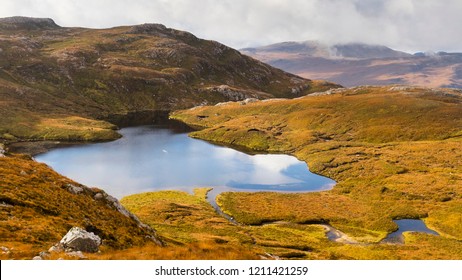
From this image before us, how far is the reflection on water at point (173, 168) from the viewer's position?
10594cm

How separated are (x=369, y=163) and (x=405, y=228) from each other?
160 feet

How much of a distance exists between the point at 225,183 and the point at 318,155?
47987mm

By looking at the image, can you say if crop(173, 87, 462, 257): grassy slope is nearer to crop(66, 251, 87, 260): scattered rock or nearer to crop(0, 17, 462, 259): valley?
crop(0, 17, 462, 259): valley

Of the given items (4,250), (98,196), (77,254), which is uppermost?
(4,250)

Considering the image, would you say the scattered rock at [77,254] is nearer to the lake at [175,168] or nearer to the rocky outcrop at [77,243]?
the rocky outcrop at [77,243]

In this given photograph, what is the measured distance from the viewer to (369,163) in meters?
123

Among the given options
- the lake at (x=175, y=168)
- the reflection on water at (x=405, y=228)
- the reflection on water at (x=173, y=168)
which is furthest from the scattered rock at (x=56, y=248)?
the reflection on water at (x=173, y=168)

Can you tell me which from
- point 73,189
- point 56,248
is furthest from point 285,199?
point 56,248

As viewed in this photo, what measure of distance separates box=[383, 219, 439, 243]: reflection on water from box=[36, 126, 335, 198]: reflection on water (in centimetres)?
2957

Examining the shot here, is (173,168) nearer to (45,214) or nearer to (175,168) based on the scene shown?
(175,168)

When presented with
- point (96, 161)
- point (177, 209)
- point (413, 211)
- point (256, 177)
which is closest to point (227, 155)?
point (256, 177)

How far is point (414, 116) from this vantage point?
176125 millimetres

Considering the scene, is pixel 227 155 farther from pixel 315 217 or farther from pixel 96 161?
pixel 315 217

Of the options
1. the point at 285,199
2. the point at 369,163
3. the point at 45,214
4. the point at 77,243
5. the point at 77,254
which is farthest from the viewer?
the point at 369,163
